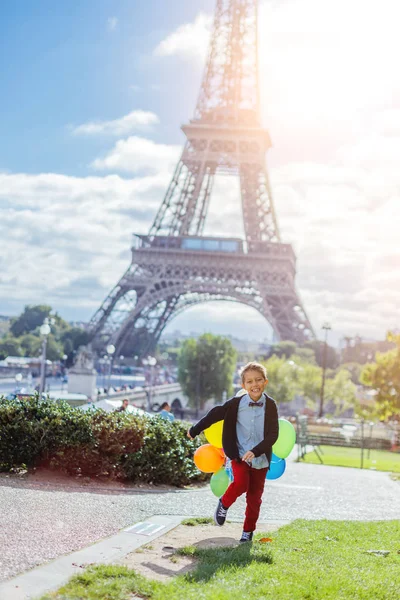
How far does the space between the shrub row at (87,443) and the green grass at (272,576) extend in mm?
4281

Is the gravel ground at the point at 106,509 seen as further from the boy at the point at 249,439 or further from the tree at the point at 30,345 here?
the tree at the point at 30,345

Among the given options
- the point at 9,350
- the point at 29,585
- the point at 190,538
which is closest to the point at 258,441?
the point at 190,538

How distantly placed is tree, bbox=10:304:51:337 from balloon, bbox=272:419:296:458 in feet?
473

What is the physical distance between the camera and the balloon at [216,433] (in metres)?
8.13

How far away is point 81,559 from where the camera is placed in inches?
242

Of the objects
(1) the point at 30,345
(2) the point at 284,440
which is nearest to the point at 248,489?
(2) the point at 284,440

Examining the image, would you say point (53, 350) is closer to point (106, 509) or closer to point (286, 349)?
point (286, 349)

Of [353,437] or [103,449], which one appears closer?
[103,449]

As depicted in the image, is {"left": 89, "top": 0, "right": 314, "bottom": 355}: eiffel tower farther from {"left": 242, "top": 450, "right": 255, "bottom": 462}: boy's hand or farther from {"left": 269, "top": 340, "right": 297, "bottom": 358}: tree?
{"left": 242, "top": 450, "right": 255, "bottom": 462}: boy's hand

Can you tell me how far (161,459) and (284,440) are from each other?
406 cm

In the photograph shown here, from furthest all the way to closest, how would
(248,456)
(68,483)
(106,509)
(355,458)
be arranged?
(355,458)
(68,483)
(106,509)
(248,456)

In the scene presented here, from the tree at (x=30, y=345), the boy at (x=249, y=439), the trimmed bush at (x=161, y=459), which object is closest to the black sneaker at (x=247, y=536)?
the boy at (x=249, y=439)

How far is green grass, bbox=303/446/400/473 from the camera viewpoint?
23394 millimetres

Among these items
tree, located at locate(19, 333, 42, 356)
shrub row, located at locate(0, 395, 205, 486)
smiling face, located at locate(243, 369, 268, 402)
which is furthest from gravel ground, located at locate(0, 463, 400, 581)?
tree, located at locate(19, 333, 42, 356)
